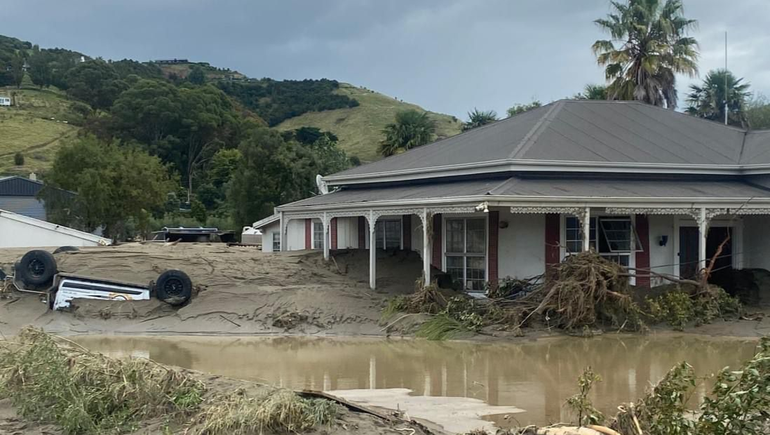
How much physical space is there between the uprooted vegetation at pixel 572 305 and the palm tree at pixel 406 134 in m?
21.7

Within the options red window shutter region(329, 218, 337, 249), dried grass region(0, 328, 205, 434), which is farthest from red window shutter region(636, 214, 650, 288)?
dried grass region(0, 328, 205, 434)

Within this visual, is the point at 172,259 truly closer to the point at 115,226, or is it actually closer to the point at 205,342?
the point at 205,342

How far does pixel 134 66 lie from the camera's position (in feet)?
405

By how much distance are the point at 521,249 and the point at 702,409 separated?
451 inches

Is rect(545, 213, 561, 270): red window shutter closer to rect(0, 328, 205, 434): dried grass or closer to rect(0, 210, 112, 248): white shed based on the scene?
rect(0, 328, 205, 434): dried grass

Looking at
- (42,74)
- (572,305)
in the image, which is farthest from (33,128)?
(572,305)

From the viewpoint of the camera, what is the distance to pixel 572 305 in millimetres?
14805

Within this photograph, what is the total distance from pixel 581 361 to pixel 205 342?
7.56 metres

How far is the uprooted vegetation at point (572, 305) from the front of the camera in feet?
48.8

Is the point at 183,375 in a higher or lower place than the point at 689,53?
lower

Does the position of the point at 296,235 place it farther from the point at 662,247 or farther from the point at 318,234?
the point at 662,247

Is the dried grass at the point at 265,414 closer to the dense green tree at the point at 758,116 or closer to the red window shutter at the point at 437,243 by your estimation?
the red window shutter at the point at 437,243

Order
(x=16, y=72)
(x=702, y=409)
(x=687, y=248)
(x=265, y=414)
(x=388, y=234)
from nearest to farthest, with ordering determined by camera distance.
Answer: (x=702, y=409) < (x=265, y=414) < (x=687, y=248) < (x=388, y=234) < (x=16, y=72)

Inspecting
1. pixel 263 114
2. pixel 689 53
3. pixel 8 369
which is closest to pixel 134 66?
pixel 263 114
